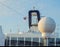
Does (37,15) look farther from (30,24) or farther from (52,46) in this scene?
(52,46)

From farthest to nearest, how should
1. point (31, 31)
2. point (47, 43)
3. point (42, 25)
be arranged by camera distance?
point (31, 31) < point (47, 43) < point (42, 25)

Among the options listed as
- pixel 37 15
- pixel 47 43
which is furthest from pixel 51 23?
pixel 37 15

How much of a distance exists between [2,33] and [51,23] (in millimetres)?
10053

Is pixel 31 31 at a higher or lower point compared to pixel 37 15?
lower

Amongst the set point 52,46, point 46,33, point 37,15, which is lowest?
point 52,46

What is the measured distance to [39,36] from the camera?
4334 centimetres

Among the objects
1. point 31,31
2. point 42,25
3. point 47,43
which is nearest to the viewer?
point 42,25

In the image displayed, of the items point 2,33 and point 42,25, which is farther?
point 2,33

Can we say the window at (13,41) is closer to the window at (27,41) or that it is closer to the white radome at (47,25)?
the window at (27,41)

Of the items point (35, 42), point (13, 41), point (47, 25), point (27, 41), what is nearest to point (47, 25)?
point (47, 25)

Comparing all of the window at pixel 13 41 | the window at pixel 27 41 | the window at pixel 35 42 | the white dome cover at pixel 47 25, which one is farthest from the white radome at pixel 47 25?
the window at pixel 13 41

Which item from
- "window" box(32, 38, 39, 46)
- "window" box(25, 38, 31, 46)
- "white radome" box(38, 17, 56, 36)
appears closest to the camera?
"white radome" box(38, 17, 56, 36)

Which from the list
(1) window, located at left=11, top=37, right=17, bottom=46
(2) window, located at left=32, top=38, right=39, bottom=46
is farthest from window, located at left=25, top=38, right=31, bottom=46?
(1) window, located at left=11, top=37, right=17, bottom=46

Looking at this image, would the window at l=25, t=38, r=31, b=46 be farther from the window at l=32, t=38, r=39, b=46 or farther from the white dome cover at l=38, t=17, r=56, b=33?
the white dome cover at l=38, t=17, r=56, b=33
